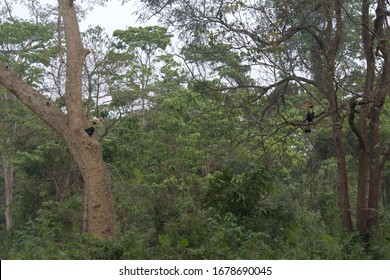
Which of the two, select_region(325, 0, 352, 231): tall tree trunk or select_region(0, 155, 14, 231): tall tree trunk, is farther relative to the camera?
select_region(0, 155, 14, 231): tall tree trunk

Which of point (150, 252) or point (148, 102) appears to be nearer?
point (150, 252)

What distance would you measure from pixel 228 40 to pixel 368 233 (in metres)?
4.00

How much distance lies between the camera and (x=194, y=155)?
18.9 m

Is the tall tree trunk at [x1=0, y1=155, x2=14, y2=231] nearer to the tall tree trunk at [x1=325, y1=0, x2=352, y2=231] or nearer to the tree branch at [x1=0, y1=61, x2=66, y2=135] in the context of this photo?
the tree branch at [x1=0, y1=61, x2=66, y2=135]

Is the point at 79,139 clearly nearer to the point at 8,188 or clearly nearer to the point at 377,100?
the point at 377,100

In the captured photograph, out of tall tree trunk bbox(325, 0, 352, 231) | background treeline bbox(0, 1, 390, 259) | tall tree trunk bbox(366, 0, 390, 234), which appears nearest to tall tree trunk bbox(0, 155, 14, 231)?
background treeline bbox(0, 1, 390, 259)

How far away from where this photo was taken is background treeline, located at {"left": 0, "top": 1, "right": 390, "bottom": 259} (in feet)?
30.0

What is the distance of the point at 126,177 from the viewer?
18.6 meters

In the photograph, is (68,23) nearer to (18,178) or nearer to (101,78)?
(101,78)

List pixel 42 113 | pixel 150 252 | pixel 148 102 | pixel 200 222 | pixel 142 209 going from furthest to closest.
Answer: pixel 148 102
pixel 142 209
pixel 42 113
pixel 200 222
pixel 150 252

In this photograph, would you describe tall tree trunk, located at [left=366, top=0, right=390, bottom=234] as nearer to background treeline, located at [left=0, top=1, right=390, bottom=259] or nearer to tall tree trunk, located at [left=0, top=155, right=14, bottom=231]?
background treeline, located at [left=0, top=1, right=390, bottom=259]

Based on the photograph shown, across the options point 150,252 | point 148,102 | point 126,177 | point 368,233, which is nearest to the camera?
point 150,252

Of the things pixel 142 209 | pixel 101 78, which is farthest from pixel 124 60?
pixel 142 209

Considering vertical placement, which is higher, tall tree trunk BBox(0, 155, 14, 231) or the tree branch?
the tree branch
